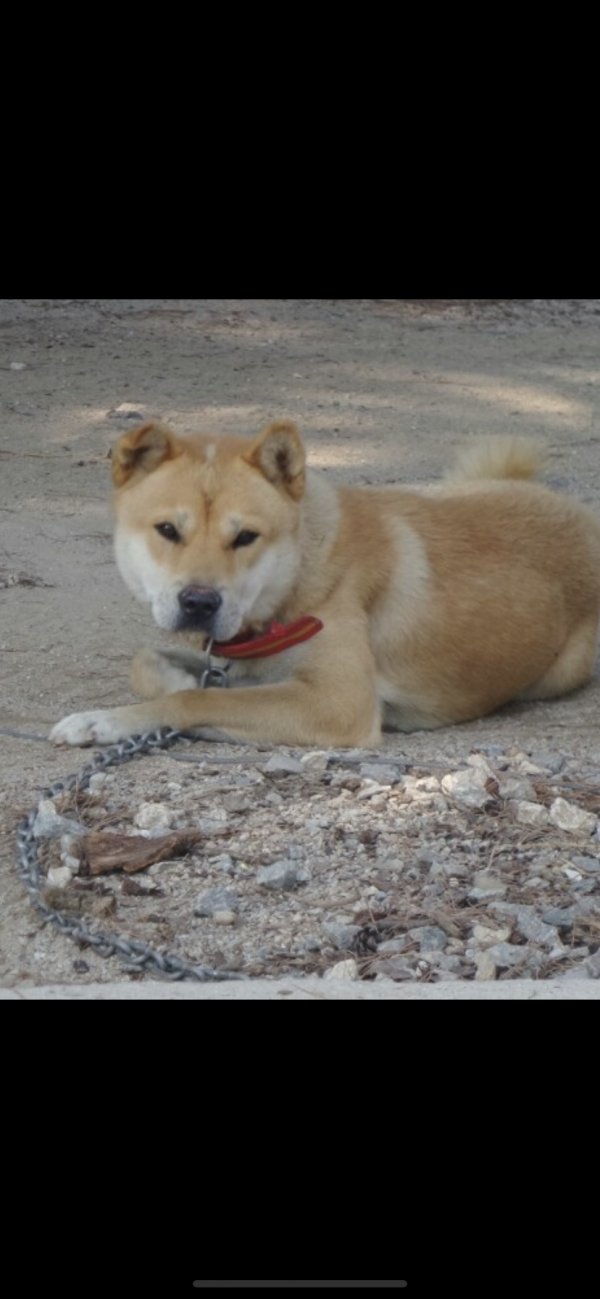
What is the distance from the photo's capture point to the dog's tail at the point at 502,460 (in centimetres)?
702

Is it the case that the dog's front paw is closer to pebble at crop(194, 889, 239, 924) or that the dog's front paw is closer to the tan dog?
the tan dog

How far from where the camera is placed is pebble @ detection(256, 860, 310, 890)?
4188mm

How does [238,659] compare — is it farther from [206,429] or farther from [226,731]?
[206,429]

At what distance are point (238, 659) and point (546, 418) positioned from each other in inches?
195

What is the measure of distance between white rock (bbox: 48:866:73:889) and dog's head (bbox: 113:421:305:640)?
1175 mm

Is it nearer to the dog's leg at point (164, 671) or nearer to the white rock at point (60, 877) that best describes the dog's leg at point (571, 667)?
the dog's leg at point (164, 671)

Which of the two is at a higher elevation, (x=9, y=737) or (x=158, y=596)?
(x=158, y=596)

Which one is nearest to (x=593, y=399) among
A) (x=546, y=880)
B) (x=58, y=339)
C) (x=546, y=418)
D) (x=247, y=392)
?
(x=546, y=418)

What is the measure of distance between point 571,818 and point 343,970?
1.02 metres

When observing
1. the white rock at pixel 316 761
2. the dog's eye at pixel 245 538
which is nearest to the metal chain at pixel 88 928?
the white rock at pixel 316 761

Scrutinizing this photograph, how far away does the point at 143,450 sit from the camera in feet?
17.6

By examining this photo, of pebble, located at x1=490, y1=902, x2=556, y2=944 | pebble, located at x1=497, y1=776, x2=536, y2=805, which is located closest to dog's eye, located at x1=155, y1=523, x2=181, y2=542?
pebble, located at x1=497, y1=776, x2=536, y2=805

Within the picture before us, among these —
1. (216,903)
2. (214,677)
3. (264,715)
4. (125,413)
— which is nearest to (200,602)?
(264,715)

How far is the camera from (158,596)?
17.1 ft
